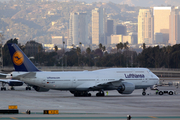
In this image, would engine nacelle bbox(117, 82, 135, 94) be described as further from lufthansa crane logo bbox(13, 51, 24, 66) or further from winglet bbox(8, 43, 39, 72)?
lufthansa crane logo bbox(13, 51, 24, 66)

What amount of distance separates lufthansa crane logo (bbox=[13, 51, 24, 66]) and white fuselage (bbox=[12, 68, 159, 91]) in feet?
5.92

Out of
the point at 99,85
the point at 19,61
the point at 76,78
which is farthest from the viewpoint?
the point at 99,85

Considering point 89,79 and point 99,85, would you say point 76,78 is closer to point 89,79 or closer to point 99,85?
point 89,79

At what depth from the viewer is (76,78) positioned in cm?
6022

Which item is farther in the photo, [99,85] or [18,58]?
[99,85]

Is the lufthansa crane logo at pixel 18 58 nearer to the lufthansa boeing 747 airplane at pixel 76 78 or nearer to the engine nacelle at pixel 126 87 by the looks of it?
the lufthansa boeing 747 airplane at pixel 76 78

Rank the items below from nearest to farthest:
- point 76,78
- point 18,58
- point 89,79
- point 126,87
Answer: point 18,58, point 76,78, point 126,87, point 89,79

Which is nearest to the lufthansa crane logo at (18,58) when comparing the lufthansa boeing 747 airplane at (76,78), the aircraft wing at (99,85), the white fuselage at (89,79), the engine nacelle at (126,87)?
the lufthansa boeing 747 airplane at (76,78)

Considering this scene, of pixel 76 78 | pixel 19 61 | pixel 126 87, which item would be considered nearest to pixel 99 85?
pixel 76 78

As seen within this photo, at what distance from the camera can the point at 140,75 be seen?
64.4 m

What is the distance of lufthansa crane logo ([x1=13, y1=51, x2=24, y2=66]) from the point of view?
194 feet

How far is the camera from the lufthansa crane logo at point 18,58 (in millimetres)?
59156

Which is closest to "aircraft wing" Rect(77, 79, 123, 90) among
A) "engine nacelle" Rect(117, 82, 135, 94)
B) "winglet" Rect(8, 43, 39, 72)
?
"engine nacelle" Rect(117, 82, 135, 94)

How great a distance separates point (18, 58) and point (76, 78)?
9.53 m
